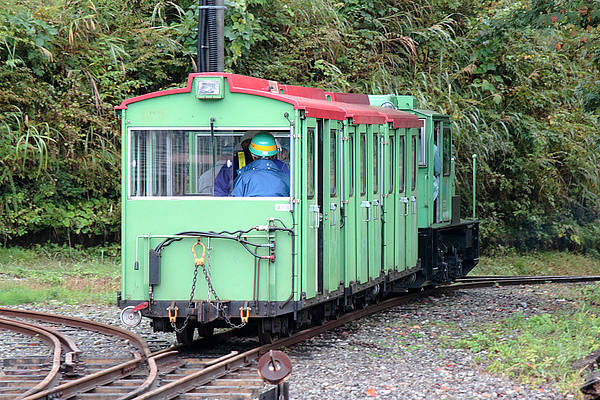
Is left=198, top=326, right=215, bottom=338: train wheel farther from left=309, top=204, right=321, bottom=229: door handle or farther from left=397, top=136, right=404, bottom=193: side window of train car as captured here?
left=397, top=136, right=404, bottom=193: side window of train car

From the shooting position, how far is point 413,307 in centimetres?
1524

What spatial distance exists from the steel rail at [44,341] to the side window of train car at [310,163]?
311cm

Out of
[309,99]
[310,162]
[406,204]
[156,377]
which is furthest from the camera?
[406,204]

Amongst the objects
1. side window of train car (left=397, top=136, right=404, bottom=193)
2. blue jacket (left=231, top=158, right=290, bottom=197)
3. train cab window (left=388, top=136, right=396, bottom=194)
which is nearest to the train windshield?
blue jacket (left=231, top=158, right=290, bottom=197)

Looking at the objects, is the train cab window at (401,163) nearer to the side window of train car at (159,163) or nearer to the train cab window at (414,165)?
the train cab window at (414,165)

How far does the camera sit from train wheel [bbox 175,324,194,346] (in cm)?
1068

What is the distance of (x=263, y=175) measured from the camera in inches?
400

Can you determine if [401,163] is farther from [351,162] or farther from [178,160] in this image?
[178,160]

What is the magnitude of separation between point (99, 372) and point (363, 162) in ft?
15.8

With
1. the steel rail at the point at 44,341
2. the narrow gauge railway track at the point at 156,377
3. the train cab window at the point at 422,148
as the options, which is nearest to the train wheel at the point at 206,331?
the narrow gauge railway track at the point at 156,377

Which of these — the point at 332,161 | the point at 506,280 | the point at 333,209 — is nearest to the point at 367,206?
the point at 333,209

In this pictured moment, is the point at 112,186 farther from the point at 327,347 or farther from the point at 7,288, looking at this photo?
the point at 327,347

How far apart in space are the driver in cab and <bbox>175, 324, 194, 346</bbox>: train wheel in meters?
1.60

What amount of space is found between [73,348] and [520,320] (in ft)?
19.5
